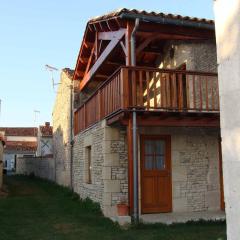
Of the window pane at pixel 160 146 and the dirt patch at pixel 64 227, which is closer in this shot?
the dirt patch at pixel 64 227

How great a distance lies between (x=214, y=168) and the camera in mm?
10711

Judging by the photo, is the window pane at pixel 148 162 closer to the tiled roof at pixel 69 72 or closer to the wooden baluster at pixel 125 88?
the wooden baluster at pixel 125 88

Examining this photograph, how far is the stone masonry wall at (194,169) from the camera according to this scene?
10383mm

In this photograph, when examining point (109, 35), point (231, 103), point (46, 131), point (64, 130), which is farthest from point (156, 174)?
point (46, 131)

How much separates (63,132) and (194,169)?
32.2 ft

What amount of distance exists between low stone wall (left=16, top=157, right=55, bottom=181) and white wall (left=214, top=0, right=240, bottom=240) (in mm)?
18845

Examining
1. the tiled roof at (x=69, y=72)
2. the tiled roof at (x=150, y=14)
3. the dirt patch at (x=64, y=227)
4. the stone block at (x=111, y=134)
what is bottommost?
the dirt patch at (x=64, y=227)

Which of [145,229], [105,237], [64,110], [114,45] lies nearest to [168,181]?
[145,229]

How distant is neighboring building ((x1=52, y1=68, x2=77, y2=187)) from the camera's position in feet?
55.5

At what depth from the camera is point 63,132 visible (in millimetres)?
19141

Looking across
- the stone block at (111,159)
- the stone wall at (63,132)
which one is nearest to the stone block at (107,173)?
the stone block at (111,159)

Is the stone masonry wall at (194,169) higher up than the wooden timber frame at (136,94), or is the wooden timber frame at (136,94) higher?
the wooden timber frame at (136,94)

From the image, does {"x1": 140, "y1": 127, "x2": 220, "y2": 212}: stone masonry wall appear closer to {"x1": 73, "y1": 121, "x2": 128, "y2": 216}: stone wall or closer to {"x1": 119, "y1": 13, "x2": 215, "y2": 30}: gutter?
{"x1": 73, "y1": 121, "x2": 128, "y2": 216}: stone wall

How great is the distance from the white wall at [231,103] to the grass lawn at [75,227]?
4.07 m
